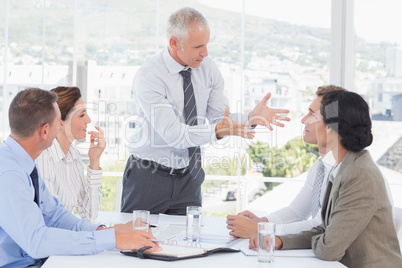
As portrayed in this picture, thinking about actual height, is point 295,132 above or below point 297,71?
below

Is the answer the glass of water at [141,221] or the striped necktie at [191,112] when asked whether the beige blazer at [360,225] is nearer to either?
the glass of water at [141,221]

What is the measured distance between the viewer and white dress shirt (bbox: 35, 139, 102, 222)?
261cm

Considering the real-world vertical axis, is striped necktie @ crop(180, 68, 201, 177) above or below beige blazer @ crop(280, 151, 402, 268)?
above

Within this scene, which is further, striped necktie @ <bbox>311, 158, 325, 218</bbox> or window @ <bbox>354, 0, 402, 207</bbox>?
window @ <bbox>354, 0, 402, 207</bbox>

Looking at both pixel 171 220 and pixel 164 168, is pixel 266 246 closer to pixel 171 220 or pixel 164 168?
pixel 171 220

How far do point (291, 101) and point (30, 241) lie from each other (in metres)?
3.28

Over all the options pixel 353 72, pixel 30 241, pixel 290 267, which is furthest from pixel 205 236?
pixel 353 72

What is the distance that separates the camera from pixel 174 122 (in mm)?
2805

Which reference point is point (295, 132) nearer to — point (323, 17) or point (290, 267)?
point (323, 17)

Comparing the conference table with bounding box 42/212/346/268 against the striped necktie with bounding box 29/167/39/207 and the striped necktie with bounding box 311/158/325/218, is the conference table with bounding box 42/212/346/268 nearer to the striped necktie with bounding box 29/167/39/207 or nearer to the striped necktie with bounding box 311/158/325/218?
the striped necktie with bounding box 29/167/39/207

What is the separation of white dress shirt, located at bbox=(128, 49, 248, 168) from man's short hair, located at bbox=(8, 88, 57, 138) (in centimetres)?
87

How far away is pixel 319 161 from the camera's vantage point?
2.62 m

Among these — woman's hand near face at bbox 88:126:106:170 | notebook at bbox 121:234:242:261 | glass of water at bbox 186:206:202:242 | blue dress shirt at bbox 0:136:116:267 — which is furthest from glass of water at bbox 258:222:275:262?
woman's hand near face at bbox 88:126:106:170

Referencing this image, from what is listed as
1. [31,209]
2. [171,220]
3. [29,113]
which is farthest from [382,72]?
[31,209]
